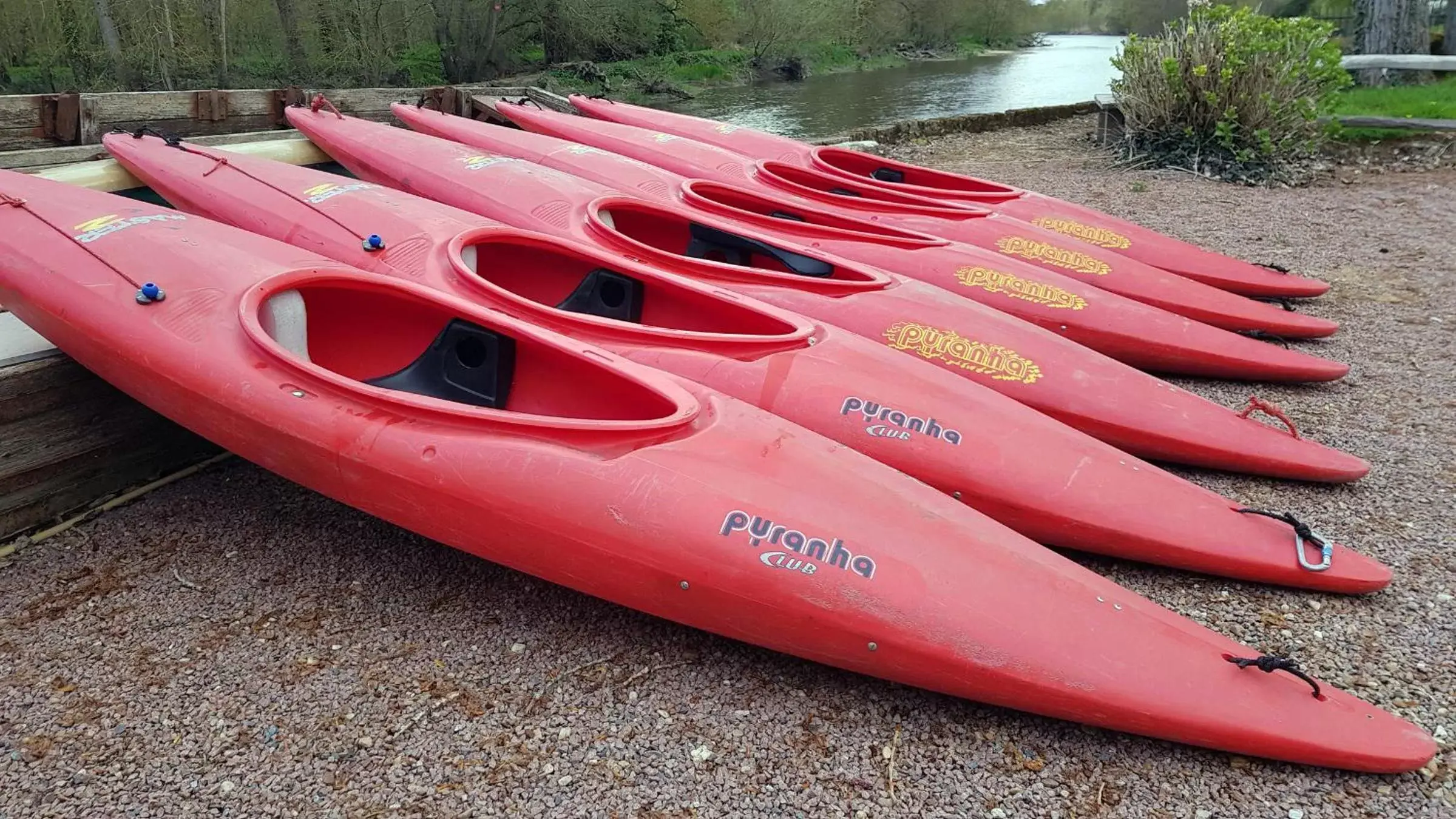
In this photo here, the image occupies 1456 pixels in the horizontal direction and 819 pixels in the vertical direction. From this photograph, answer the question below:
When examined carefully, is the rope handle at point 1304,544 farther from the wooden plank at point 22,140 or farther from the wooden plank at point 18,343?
the wooden plank at point 22,140

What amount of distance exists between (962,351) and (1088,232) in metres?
2.05

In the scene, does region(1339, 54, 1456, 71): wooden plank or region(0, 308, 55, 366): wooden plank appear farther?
region(1339, 54, 1456, 71): wooden plank

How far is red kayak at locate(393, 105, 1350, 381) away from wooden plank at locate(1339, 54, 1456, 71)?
6453mm

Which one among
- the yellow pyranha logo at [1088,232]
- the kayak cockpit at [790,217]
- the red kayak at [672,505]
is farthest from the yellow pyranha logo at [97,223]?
the yellow pyranha logo at [1088,232]

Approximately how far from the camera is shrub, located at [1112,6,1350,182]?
6992 mm

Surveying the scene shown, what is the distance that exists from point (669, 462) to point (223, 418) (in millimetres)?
1232

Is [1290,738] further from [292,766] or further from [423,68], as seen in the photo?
[423,68]

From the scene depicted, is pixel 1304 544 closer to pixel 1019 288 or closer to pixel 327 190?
pixel 1019 288

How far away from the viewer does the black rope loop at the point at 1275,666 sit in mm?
1779

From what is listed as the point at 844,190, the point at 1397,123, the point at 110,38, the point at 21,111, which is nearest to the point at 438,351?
the point at 844,190

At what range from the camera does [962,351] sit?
3115 millimetres

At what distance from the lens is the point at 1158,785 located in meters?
1.74

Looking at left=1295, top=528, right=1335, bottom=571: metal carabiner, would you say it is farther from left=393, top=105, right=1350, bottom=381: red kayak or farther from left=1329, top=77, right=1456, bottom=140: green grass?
left=1329, top=77, right=1456, bottom=140: green grass

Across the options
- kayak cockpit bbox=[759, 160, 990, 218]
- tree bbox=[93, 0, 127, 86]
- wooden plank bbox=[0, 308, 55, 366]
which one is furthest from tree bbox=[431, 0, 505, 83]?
wooden plank bbox=[0, 308, 55, 366]
